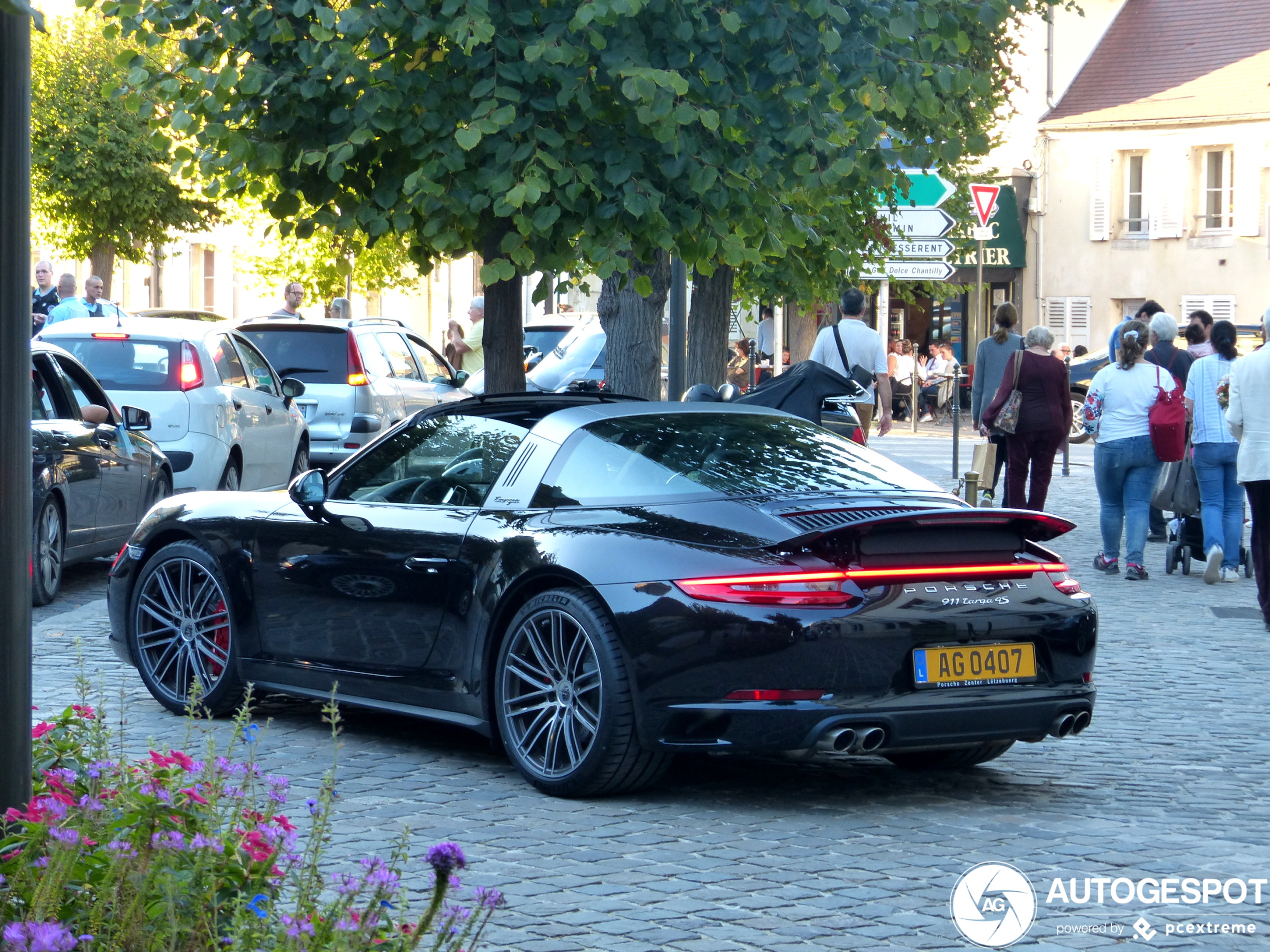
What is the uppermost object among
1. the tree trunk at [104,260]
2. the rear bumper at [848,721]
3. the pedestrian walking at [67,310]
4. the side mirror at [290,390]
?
the tree trunk at [104,260]

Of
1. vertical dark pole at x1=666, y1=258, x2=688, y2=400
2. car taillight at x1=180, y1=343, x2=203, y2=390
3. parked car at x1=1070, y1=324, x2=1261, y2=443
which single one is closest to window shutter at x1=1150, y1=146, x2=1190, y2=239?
parked car at x1=1070, y1=324, x2=1261, y2=443

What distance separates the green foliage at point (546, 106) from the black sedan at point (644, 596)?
8.48 feet

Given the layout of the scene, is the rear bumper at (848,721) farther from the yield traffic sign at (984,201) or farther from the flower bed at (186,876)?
the yield traffic sign at (984,201)

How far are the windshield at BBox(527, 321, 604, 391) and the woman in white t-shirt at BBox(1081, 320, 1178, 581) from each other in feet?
25.9

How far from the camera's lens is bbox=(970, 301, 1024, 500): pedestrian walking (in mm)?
15773

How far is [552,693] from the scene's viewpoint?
620 cm

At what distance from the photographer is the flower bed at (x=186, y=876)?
3248 mm

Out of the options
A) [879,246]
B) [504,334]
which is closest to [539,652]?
[504,334]

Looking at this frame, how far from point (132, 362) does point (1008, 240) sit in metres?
33.8

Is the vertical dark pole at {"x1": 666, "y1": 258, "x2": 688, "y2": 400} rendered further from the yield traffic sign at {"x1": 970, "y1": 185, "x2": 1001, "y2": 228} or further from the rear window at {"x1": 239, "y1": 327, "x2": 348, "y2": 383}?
the yield traffic sign at {"x1": 970, "y1": 185, "x2": 1001, "y2": 228}

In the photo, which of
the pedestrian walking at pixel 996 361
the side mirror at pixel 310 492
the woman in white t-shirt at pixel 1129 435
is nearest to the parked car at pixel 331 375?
the pedestrian walking at pixel 996 361

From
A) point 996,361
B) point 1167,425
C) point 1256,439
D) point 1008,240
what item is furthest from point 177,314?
point 1256,439

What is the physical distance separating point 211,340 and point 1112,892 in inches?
445

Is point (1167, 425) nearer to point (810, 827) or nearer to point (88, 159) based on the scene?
point (810, 827)
